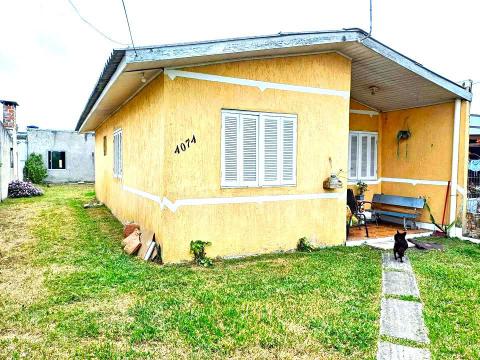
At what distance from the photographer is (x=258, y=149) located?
645 cm

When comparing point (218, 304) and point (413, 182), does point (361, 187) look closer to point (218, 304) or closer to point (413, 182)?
point (413, 182)

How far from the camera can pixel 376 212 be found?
378 inches

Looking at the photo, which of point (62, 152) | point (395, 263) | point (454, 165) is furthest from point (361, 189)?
point (62, 152)

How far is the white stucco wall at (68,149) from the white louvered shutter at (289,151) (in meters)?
21.2

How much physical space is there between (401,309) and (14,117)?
20466mm

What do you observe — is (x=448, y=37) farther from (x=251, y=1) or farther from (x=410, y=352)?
(x=410, y=352)

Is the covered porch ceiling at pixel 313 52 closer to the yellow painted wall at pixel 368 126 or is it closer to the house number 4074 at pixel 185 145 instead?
the yellow painted wall at pixel 368 126

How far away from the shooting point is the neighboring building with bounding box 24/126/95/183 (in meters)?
23.4

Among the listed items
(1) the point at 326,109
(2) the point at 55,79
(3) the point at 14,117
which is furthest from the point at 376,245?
(2) the point at 55,79

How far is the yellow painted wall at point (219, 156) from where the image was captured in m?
5.79

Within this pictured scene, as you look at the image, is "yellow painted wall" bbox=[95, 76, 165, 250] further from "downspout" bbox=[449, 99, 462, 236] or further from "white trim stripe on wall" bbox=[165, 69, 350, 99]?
"downspout" bbox=[449, 99, 462, 236]

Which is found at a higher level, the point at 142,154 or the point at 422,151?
the point at 422,151

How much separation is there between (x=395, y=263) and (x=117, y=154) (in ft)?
24.6

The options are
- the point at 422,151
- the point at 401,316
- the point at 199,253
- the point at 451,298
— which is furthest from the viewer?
the point at 422,151
